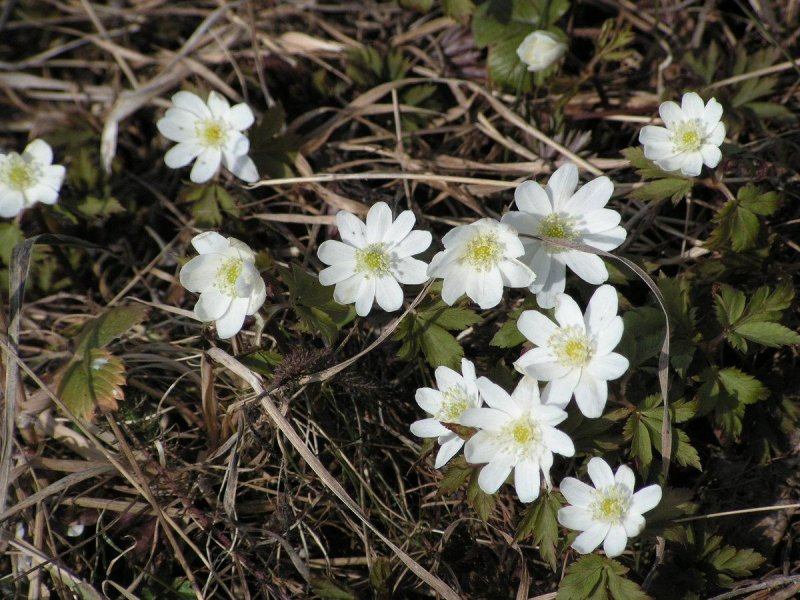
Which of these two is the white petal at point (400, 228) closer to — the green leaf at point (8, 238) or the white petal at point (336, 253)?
the white petal at point (336, 253)

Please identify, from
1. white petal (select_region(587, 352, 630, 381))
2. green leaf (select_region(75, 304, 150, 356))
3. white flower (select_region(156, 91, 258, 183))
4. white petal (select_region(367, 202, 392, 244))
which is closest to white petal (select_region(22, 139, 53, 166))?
white flower (select_region(156, 91, 258, 183))

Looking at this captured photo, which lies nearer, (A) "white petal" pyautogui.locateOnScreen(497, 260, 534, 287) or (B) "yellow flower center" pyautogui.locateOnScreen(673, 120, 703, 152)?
Answer: (A) "white petal" pyautogui.locateOnScreen(497, 260, 534, 287)

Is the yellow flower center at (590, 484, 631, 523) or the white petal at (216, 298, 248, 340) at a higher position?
the white petal at (216, 298, 248, 340)

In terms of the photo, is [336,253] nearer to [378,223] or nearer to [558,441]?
[378,223]

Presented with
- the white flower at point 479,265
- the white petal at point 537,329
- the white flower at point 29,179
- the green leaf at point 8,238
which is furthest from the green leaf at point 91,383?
the white petal at point 537,329

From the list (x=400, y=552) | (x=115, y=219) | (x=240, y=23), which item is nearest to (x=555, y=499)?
(x=400, y=552)

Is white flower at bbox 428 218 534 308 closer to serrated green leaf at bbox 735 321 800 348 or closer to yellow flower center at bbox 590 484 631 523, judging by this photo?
yellow flower center at bbox 590 484 631 523

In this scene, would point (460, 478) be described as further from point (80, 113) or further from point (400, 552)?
point (80, 113)

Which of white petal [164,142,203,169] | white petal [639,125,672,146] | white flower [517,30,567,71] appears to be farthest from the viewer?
white petal [164,142,203,169]
